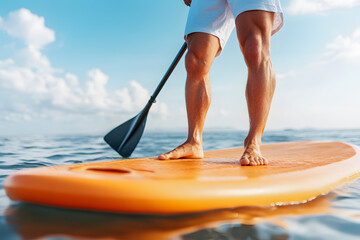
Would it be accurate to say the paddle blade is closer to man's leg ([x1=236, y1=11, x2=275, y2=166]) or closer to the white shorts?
the white shorts

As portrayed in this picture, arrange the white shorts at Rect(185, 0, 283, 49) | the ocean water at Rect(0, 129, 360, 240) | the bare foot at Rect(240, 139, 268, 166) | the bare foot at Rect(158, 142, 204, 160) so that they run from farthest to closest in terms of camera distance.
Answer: the white shorts at Rect(185, 0, 283, 49) → the bare foot at Rect(158, 142, 204, 160) → the bare foot at Rect(240, 139, 268, 166) → the ocean water at Rect(0, 129, 360, 240)

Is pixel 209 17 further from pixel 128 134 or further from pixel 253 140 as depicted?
pixel 128 134

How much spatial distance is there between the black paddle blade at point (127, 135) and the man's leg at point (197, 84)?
2.66 feet

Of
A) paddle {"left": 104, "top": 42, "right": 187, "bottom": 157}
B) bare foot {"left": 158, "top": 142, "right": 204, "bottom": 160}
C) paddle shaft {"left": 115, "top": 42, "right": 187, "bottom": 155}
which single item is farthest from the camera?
A: paddle {"left": 104, "top": 42, "right": 187, "bottom": 157}

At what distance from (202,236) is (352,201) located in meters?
0.84

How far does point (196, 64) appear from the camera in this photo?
2061 millimetres

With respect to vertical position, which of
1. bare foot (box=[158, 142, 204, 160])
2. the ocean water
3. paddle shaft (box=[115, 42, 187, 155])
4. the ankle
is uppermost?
paddle shaft (box=[115, 42, 187, 155])

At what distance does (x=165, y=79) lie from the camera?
257 cm

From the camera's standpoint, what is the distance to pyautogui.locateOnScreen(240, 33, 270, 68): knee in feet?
5.94

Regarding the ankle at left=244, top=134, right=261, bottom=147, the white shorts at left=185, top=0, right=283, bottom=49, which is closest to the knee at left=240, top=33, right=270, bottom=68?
the white shorts at left=185, top=0, right=283, bottom=49

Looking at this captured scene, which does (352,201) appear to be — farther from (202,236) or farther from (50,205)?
(50,205)

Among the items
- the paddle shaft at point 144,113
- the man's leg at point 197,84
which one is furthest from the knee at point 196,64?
the paddle shaft at point 144,113

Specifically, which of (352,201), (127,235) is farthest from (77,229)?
(352,201)

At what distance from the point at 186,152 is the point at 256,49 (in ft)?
2.69
